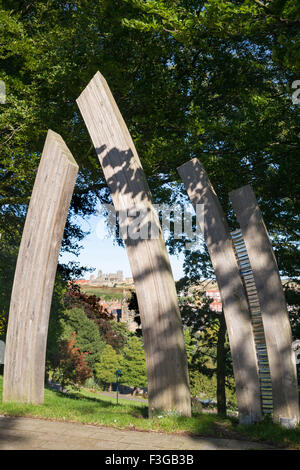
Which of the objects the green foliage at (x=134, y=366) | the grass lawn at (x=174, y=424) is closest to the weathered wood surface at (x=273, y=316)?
the grass lawn at (x=174, y=424)

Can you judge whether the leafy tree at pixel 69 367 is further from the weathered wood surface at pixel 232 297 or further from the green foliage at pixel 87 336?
the weathered wood surface at pixel 232 297

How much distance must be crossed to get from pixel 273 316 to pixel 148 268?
200cm

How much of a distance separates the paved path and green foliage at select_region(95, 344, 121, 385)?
1696 inches

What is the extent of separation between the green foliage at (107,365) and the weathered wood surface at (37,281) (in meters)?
42.0

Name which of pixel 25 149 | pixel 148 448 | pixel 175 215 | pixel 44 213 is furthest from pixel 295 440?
pixel 175 215

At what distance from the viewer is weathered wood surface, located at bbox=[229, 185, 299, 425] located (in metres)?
5.41

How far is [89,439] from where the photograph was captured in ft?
13.5

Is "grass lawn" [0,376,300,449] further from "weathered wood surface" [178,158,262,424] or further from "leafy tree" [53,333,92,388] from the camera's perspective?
"leafy tree" [53,333,92,388]

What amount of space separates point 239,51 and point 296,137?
3.81m

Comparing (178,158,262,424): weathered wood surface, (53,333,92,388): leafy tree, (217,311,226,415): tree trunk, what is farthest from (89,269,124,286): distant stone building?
(178,158,262,424): weathered wood surface

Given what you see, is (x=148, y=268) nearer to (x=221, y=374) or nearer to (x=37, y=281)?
(x=37, y=281)

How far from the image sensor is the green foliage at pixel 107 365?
46.1m

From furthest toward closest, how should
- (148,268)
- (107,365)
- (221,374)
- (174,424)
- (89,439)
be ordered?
(107,365) < (221,374) < (148,268) < (174,424) < (89,439)

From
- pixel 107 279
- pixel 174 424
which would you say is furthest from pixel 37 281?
pixel 107 279
